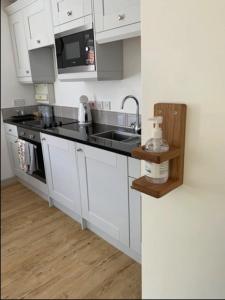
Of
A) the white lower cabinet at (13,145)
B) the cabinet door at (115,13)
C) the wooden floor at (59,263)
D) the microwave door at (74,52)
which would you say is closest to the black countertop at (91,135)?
the white lower cabinet at (13,145)

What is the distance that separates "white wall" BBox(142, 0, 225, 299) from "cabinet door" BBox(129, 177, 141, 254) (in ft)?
1.70

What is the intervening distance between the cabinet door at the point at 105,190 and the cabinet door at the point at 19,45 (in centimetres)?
141

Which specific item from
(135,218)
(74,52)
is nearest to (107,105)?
(74,52)

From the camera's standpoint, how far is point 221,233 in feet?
2.34

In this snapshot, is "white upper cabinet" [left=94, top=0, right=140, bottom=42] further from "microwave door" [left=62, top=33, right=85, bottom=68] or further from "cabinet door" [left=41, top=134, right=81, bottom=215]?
"cabinet door" [left=41, top=134, right=81, bottom=215]

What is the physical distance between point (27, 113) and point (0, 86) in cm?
45

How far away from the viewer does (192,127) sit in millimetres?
674

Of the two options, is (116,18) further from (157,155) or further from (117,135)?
(157,155)

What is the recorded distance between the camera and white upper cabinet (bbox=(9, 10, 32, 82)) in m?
2.27

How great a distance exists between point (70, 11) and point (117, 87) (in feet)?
2.59

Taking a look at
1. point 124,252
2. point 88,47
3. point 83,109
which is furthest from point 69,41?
point 124,252

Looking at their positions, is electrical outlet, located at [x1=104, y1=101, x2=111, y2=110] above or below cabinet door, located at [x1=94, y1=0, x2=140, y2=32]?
below

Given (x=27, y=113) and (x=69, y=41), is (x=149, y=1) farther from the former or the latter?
(x=27, y=113)

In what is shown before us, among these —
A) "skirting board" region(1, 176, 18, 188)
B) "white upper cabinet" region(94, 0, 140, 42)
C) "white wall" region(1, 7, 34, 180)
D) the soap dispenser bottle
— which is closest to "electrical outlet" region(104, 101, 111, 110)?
"white upper cabinet" region(94, 0, 140, 42)
